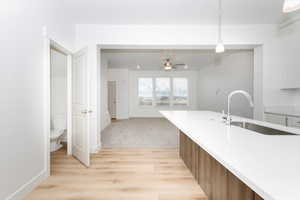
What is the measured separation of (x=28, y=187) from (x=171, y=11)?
3.53 m

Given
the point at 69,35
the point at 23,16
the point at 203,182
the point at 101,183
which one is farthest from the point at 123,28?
the point at 203,182

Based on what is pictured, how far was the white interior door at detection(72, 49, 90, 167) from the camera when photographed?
3014 mm

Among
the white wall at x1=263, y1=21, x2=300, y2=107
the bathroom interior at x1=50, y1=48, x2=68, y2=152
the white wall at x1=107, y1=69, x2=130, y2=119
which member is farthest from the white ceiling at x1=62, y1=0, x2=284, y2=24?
the white wall at x1=107, y1=69, x2=130, y2=119

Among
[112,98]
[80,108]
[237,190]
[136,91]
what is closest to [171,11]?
[80,108]

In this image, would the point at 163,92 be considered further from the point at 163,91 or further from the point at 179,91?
the point at 179,91

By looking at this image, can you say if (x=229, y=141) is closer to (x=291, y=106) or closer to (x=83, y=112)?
(x=83, y=112)

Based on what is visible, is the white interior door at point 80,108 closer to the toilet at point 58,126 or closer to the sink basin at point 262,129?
the toilet at point 58,126

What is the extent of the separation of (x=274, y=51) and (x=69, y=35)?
440 centimetres

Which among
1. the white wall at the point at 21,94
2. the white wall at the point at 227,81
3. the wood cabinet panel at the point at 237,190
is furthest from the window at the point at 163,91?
the wood cabinet panel at the point at 237,190

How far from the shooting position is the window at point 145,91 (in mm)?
9914

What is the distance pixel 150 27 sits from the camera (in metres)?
3.73

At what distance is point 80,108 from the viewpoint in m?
3.23

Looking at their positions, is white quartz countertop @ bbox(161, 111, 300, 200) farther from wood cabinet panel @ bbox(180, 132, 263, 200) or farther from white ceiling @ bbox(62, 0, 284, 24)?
white ceiling @ bbox(62, 0, 284, 24)

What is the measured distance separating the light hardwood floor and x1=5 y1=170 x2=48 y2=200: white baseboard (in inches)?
2.4
